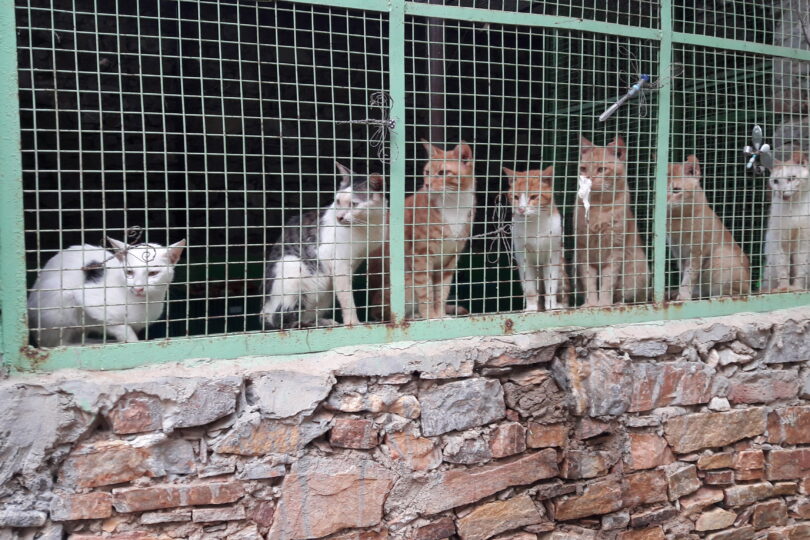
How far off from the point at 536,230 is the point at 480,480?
154 cm

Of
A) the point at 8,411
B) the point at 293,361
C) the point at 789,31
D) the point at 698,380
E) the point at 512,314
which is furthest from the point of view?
the point at 789,31

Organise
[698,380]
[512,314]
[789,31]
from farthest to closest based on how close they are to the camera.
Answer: [789,31] < [698,380] < [512,314]

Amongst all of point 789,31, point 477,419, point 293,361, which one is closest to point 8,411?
point 293,361

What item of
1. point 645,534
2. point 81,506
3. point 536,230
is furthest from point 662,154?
point 81,506

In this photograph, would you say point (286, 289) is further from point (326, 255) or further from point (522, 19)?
point (522, 19)

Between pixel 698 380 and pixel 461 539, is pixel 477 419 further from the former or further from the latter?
pixel 698 380

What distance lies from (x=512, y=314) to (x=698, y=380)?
1.11 meters

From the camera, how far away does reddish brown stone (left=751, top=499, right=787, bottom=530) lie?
3.64 m

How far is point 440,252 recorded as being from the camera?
3.67 meters

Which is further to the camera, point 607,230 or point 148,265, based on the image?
point 607,230

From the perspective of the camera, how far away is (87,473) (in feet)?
7.93

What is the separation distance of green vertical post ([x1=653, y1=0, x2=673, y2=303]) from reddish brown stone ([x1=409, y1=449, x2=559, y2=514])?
41.9 inches

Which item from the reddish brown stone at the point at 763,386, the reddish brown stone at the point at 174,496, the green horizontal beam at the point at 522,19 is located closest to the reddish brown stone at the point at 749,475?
the reddish brown stone at the point at 763,386

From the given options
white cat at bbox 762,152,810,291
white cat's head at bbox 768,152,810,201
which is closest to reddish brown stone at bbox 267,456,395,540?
white cat at bbox 762,152,810,291
